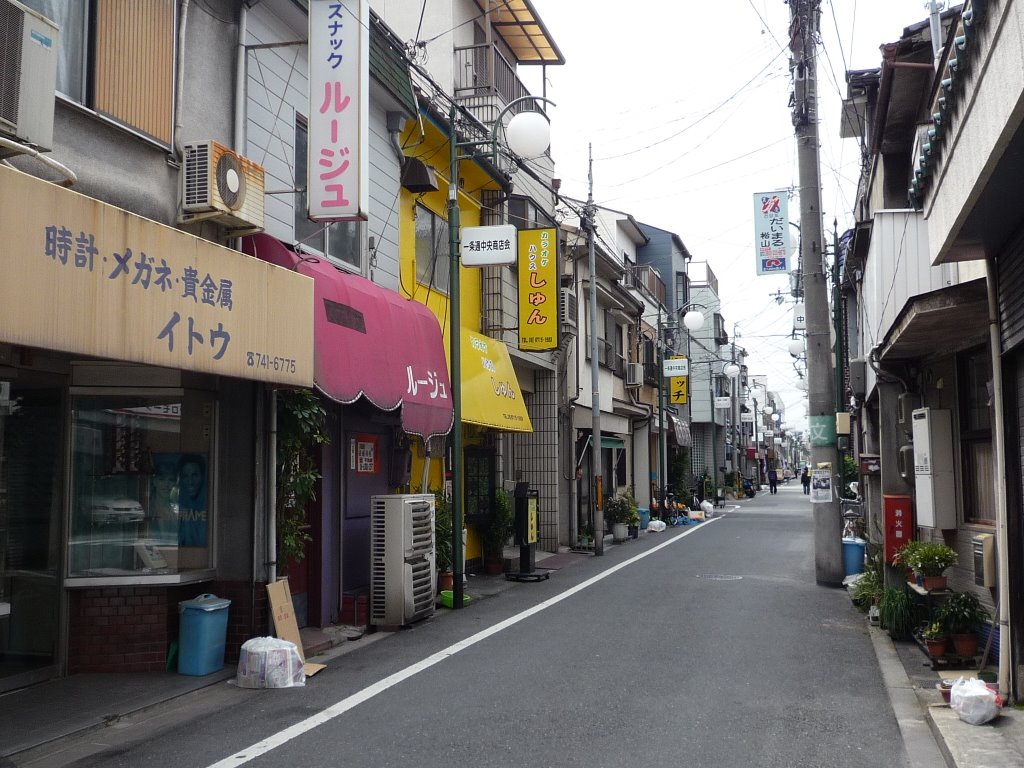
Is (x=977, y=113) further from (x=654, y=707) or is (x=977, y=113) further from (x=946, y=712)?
(x=654, y=707)

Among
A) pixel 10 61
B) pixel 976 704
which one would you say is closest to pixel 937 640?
pixel 976 704

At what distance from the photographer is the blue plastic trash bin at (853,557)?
51.2ft

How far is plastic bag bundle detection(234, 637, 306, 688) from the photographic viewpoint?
26.7ft

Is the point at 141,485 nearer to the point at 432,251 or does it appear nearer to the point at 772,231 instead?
the point at 432,251

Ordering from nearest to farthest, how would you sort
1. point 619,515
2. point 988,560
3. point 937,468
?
point 988,560, point 937,468, point 619,515

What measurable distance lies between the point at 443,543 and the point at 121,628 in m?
5.73

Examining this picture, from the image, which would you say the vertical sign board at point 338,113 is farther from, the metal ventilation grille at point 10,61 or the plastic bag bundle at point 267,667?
the plastic bag bundle at point 267,667

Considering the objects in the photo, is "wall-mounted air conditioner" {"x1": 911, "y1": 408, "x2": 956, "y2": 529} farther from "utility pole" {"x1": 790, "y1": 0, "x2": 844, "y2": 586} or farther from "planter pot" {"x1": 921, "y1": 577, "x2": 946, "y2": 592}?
"utility pole" {"x1": 790, "y1": 0, "x2": 844, "y2": 586}

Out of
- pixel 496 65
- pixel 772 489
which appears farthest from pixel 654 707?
pixel 772 489

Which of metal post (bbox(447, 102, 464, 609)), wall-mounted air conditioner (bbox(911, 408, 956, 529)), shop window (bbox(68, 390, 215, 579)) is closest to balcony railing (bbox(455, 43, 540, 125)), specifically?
metal post (bbox(447, 102, 464, 609))

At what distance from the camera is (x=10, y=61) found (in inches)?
223

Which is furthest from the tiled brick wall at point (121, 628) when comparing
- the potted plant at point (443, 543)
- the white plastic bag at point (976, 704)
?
the white plastic bag at point (976, 704)

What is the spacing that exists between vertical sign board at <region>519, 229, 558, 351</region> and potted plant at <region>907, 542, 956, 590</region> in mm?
9840

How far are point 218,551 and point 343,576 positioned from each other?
9.21ft
